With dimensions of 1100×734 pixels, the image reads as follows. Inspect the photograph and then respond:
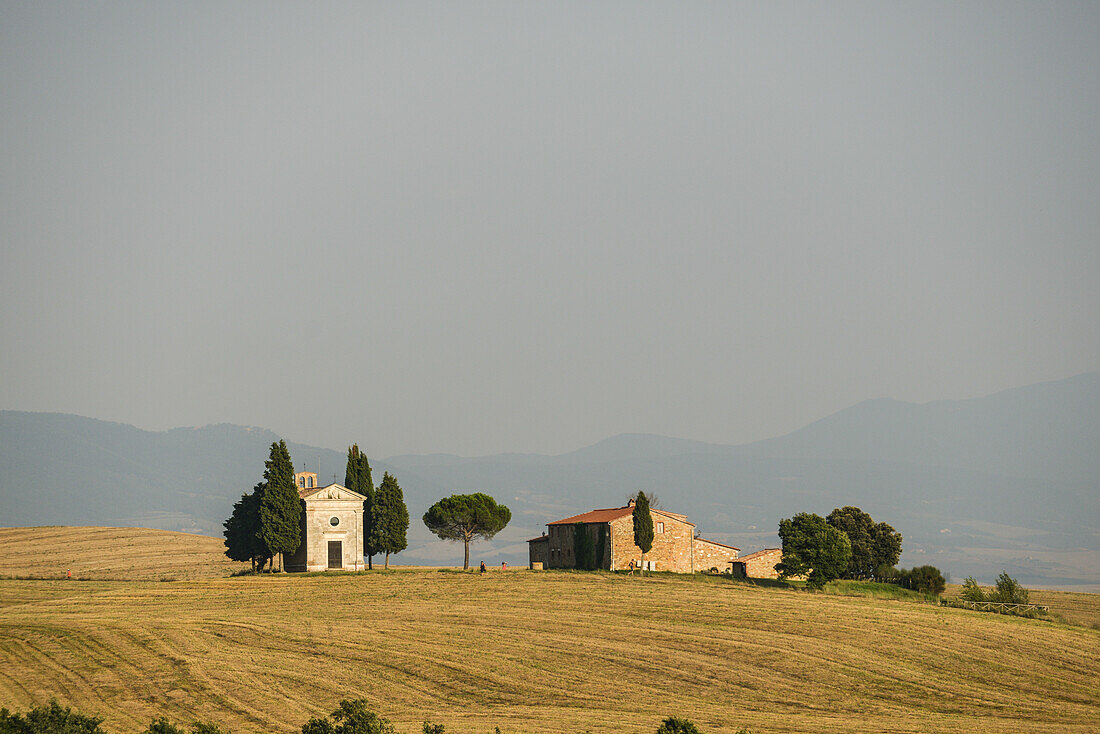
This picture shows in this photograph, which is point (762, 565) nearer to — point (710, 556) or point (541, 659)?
point (710, 556)

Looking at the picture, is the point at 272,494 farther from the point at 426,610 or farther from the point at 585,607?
the point at 585,607

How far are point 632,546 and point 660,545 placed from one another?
123 inches

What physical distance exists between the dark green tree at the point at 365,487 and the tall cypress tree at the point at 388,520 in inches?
17.5

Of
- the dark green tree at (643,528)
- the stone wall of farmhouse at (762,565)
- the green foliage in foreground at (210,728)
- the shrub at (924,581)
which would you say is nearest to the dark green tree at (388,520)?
the dark green tree at (643,528)

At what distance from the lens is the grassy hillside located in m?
89.7

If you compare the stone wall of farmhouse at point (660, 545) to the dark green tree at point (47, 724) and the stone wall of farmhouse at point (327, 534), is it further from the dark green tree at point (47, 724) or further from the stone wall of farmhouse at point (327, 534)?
the dark green tree at point (47, 724)

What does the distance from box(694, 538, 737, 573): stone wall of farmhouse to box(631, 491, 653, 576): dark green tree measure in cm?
623

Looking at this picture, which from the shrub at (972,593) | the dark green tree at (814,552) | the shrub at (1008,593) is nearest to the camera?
the shrub at (1008,593)

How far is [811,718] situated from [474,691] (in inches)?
594

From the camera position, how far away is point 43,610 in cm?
6594

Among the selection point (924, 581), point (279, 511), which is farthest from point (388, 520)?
point (924, 581)

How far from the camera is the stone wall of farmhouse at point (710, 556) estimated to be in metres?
95.0

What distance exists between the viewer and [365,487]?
9588 cm

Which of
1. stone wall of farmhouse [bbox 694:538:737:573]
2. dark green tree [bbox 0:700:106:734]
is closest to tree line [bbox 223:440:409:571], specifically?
stone wall of farmhouse [bbox 694:538:737:573]
